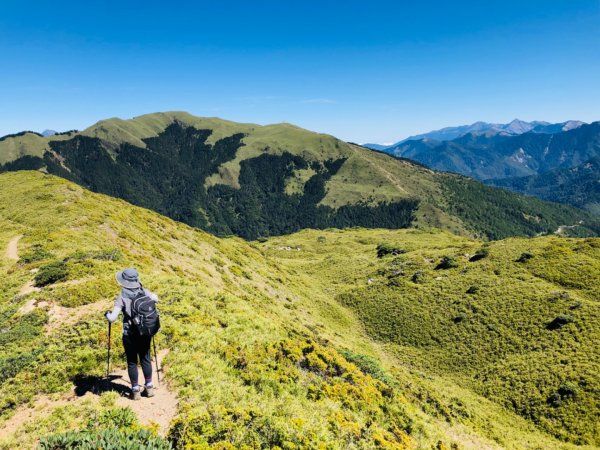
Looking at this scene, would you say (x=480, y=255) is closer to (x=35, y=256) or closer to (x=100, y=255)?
(x=100, y=255)

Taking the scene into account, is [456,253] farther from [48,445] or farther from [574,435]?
[48,445]

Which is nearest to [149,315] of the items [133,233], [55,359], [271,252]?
[55,359]

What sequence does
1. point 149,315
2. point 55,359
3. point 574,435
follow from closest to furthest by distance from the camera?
point 149,315
point 55,359
point 574,435

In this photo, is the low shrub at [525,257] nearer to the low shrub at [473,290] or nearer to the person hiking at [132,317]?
the low shrub at [473,290]

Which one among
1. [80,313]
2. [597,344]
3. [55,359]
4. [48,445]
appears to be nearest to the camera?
[48,445]

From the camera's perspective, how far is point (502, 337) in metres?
42.2

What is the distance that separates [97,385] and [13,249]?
92.2 ft

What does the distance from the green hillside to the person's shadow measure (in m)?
0.20

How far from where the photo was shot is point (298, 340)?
21.7 metres

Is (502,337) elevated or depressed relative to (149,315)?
depressed

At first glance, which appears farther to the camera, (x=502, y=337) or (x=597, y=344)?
(x=502, y=337)

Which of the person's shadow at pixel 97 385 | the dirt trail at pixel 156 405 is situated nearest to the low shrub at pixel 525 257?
the dirt trail at pixel 156 405

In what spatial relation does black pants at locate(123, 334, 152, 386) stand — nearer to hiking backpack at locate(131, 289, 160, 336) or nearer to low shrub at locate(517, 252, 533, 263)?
hiking backpack at locate(131, 289, 160, 336)

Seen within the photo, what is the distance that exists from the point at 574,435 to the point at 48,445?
35.8m
